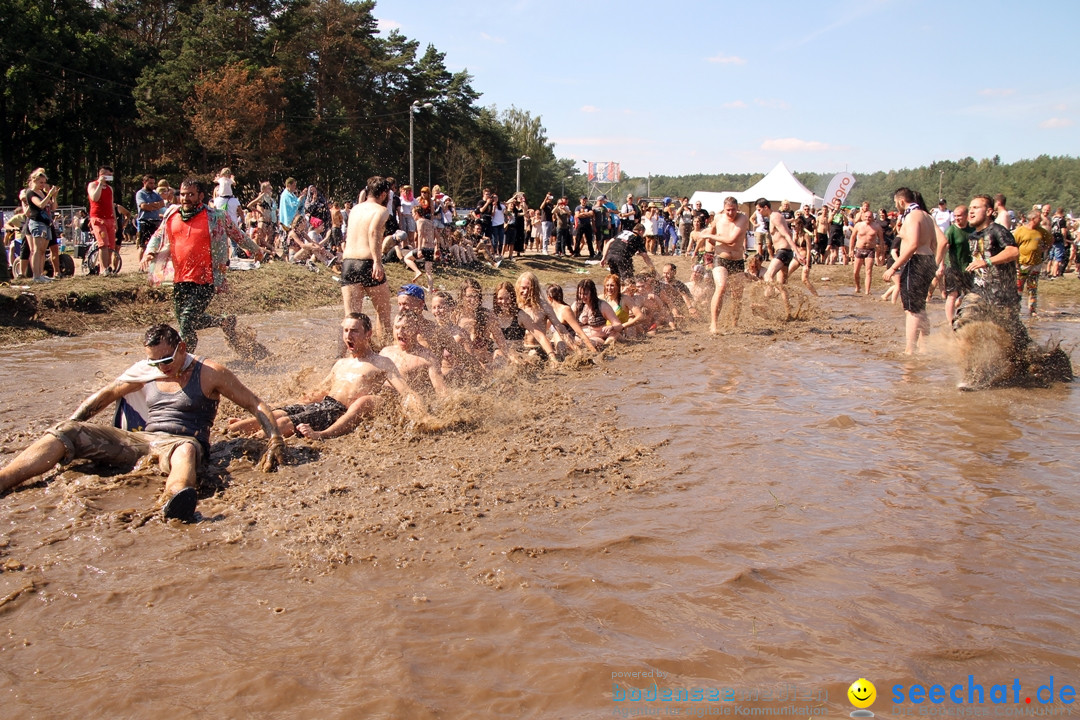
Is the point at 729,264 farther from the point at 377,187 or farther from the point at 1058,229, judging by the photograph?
the point at 1058,229

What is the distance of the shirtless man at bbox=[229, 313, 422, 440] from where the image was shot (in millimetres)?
5539

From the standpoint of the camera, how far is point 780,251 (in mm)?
11688

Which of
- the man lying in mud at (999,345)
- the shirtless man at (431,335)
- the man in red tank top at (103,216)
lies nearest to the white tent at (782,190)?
the man in red tank top at (103,216)

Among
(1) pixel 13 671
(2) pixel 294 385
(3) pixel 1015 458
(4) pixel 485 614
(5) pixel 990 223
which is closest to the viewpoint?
(1) pixel 13 671

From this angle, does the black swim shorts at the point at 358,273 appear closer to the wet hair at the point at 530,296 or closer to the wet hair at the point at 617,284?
the wet hair at the point at 530,296

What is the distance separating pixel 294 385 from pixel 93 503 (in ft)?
8.45

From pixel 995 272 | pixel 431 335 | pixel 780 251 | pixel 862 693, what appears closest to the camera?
pixel 862 693

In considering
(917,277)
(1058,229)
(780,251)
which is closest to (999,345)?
(917,277)

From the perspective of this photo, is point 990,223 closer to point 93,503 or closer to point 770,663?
point 770,663

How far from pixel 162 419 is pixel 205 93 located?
30.4 m

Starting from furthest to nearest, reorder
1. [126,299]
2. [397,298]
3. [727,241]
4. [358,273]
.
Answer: [126,299], [397,298], [727,241], [358,273]

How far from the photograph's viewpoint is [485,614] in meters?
3.32

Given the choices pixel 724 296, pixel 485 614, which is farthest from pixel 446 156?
pixel 485 614

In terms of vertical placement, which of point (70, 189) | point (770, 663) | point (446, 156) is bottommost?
point (770, 663)
